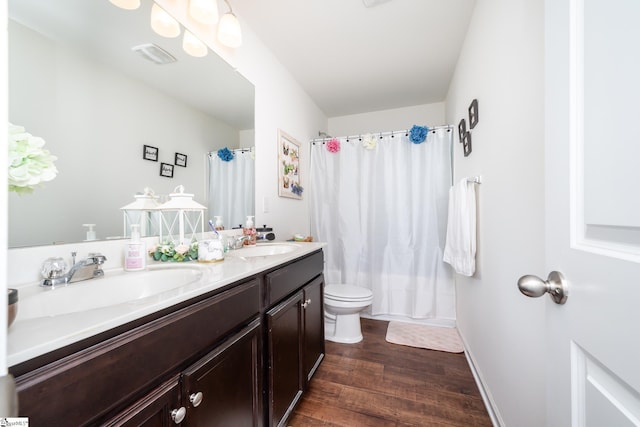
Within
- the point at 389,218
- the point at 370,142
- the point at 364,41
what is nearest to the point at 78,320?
the point at 364,41

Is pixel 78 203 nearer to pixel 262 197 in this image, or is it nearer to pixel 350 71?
pixel 262 197

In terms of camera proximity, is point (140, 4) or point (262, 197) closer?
point (140, 4)

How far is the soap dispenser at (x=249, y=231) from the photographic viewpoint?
1559 millimetres

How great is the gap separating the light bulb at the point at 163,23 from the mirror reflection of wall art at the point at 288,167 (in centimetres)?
98

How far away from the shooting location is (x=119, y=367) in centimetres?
49

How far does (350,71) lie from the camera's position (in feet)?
7.35

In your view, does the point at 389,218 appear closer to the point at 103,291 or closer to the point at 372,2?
the point at 372,2

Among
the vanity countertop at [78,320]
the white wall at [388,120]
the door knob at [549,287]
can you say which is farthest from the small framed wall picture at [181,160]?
the white wall at [388,120]

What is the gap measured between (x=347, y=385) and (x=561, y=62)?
175 centimetres

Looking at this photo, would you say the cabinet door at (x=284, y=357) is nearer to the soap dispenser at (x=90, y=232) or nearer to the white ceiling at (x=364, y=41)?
the soap dispenser at (x=90, y=232)

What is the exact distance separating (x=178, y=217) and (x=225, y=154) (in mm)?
515

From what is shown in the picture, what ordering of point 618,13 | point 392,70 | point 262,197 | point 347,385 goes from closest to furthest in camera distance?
point 618,13
point 347,385
point 262,197
point 392,70

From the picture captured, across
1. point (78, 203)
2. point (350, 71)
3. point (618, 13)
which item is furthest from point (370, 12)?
point (78, 203)

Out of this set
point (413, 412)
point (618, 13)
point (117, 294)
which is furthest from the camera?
point (413, 412)
